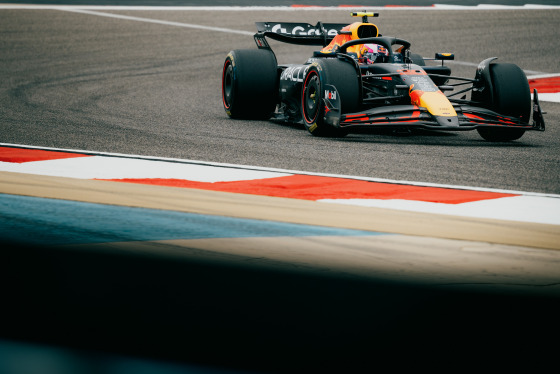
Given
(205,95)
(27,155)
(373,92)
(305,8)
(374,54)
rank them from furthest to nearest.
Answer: (305,8) < (205,95) < (374,54) < (373,92) < (27,155)

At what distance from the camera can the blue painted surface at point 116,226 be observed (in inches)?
154

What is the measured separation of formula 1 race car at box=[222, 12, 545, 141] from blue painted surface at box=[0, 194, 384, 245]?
3147 millimetres

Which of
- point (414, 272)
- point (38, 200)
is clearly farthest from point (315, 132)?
point (414, 272)

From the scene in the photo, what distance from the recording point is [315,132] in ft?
26.0

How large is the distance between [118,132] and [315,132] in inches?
68.6

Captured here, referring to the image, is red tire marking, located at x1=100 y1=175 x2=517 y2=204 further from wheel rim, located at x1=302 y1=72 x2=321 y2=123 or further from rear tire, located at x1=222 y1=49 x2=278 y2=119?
rear tire, located at x1=222 y1=49 x2=278 y2=119

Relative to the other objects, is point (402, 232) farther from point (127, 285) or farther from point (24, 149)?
point (24, 149)

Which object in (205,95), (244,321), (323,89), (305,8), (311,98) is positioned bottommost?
(205,95)

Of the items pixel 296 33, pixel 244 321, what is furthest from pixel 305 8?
pixel 244 321

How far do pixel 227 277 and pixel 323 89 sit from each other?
4419 millimetres

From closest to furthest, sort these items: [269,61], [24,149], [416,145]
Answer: [24,149]
[416,145]
[269,61]

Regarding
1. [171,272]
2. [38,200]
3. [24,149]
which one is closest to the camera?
[171,272]

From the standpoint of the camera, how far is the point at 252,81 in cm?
920

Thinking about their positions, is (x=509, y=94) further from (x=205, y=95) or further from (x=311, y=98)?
(x=205, y=95)
